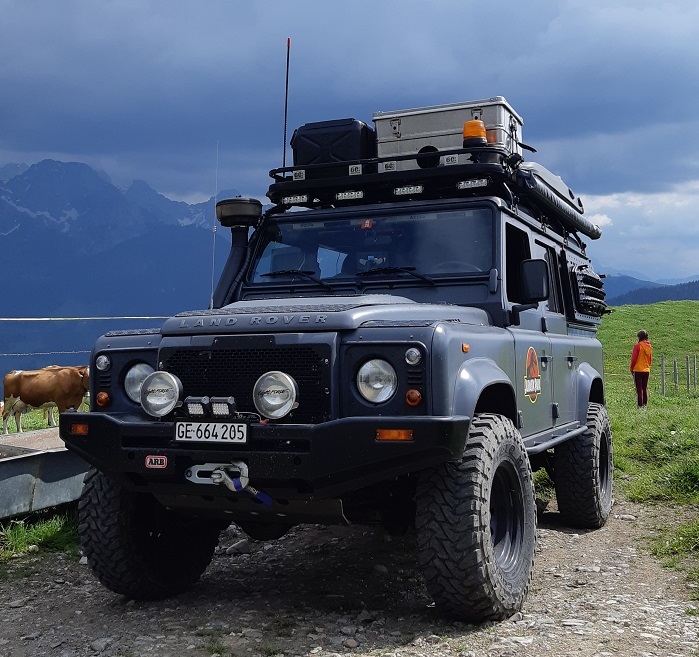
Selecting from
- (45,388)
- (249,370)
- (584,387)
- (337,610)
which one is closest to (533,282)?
(249,370)

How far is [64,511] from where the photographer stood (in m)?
6.25

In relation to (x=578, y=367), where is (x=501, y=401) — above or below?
below

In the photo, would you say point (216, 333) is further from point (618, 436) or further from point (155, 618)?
point (618, 436)

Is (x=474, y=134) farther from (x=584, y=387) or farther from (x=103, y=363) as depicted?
(x=103, y=363)

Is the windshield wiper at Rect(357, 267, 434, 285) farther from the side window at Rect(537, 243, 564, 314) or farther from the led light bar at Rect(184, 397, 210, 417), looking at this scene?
the led light bar at Rect(184, 397, 210, 417)

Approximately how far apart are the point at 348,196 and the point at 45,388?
680 cm

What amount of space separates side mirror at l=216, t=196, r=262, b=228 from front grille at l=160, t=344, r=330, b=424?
1.93 m

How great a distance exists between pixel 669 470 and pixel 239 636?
5.32 metres

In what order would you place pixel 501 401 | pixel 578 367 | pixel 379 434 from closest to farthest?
1. pixel 379 434
2. pixel 501 401
3. pixel 578 367

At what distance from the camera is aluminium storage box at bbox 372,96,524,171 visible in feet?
20.0

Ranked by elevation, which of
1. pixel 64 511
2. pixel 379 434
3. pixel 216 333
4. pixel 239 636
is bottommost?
pixel 239 636

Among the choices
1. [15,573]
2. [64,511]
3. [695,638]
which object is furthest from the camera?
[64,511]

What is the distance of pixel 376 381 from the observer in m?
3.79

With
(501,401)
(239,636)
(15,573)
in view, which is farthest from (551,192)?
(15,573)
